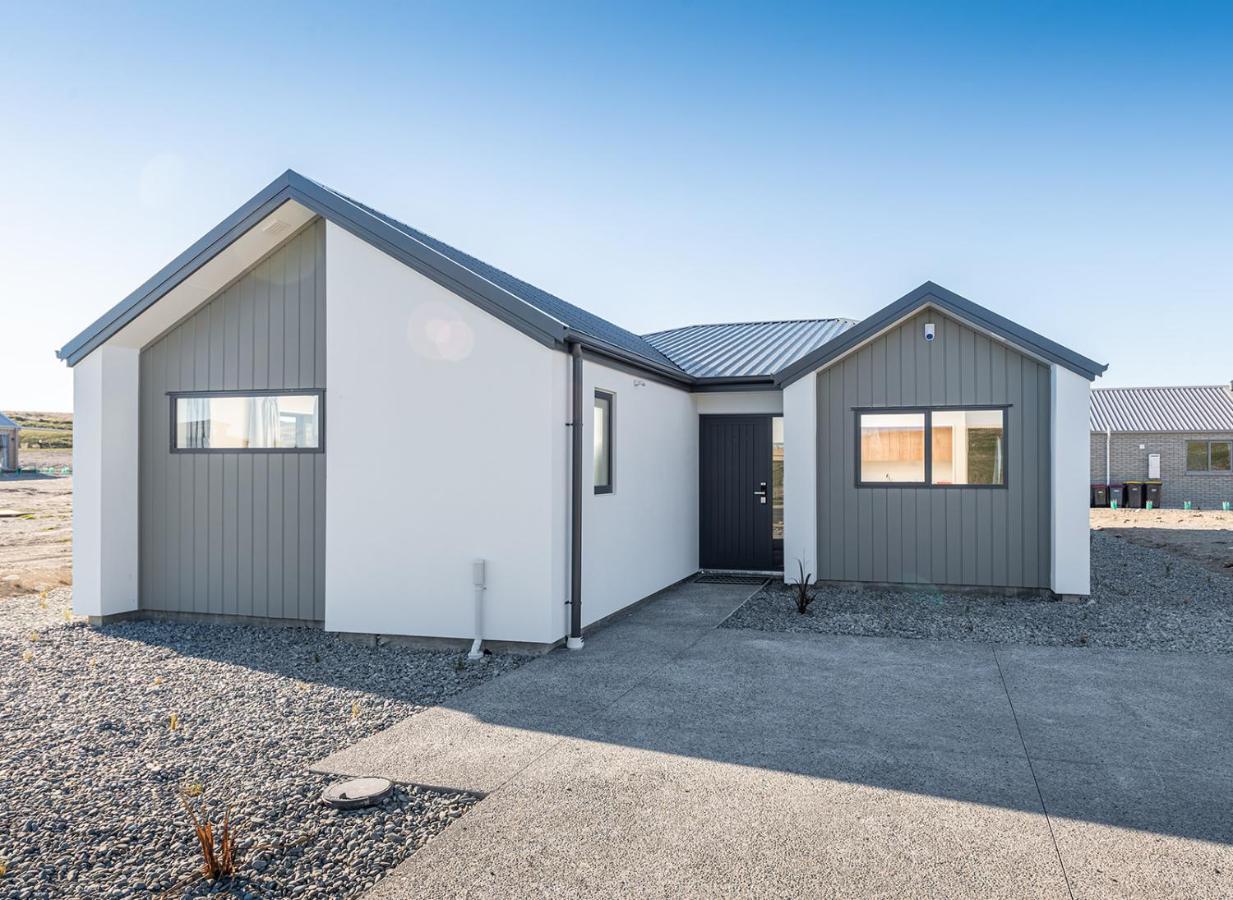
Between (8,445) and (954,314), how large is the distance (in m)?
51.1

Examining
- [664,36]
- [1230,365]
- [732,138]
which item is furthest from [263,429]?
[1230,365]

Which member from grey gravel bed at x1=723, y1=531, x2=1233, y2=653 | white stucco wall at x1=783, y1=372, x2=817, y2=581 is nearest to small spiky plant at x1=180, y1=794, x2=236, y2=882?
grey gravel bed at x1=723, y1=531, x2=1233, y2=653

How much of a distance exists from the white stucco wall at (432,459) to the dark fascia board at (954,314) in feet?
14.7

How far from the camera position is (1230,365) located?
36312 mm

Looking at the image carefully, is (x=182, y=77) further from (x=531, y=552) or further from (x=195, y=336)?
(x=531, y=552)

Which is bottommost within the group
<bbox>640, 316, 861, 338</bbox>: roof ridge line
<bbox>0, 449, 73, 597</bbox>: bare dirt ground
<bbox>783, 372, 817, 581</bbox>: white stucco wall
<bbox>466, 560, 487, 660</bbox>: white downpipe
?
<bbox>0, 449, 73, 597</bbox>: bare dirt ground

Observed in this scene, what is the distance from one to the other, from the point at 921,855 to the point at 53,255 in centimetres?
1474

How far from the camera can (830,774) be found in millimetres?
4238

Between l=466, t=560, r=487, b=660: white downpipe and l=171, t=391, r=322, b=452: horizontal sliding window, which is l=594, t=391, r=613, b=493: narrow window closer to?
l=466, t=560, r=487, b=660: white downpipe

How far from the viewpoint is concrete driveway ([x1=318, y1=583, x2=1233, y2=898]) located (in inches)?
125

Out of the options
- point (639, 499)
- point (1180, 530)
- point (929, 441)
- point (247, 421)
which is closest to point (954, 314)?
point (929, 441)

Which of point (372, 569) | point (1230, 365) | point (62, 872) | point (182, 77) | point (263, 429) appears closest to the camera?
point (62, 872)

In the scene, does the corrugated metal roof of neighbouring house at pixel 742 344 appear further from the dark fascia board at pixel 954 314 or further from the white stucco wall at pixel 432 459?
the white stucco wall at pixel 432 459

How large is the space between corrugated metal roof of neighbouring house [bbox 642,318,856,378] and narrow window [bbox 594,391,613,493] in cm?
329
